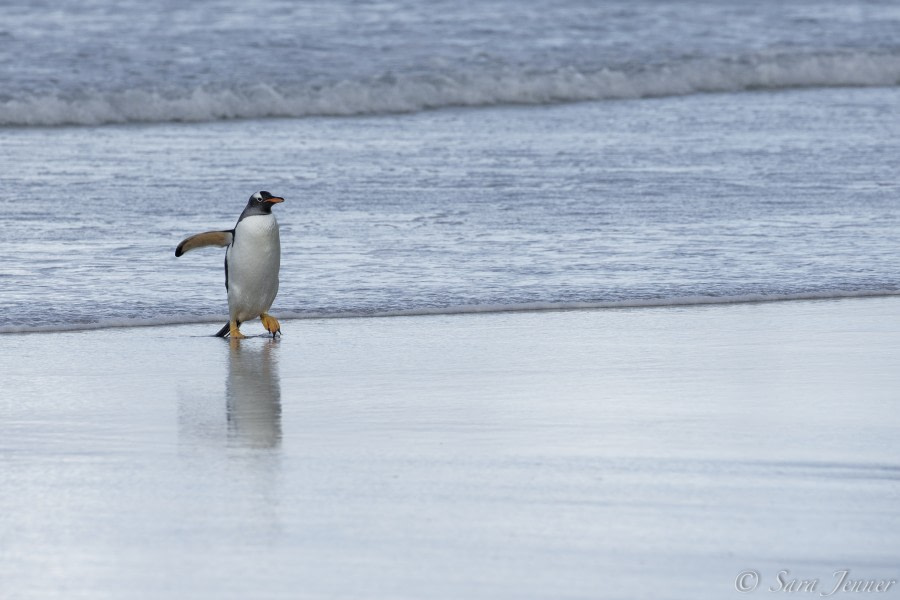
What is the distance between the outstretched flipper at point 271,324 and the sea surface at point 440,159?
456 millimetres

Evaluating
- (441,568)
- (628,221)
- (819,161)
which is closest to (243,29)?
(819,161)

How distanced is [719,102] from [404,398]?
38.3ft

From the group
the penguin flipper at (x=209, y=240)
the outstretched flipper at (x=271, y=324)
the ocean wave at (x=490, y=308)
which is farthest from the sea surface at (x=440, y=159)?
the outstretched flipper at (x=271, y=324)

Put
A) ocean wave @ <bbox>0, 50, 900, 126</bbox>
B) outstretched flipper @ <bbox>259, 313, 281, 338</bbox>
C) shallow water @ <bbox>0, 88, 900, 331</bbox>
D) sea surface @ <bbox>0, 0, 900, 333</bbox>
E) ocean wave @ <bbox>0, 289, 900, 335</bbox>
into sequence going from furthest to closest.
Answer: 1. ocean wave @ <bbox>0, 50, 900, 126</bbox>
2. sea surface @ <bbox>0, 0, 900, 333</bbox>
3. shallow water @ <bbox>0, 88, 900, 331</bbox>
4. ocean wave @ <bbox>0, 289, 900, 335</bbox>
5. outstretched flipper @ <bbox>259, 313, 281, 338</bbox>

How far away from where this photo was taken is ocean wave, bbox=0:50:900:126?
1493 cm

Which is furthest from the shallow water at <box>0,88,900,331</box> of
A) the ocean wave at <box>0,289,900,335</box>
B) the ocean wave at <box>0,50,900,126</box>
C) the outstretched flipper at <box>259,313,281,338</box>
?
the ocean wave at <box>0,50,900,126</box>

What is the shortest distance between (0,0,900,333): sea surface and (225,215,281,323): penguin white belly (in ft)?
1.19

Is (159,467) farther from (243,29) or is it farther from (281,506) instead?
(243,29)

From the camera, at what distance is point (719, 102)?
15.9m

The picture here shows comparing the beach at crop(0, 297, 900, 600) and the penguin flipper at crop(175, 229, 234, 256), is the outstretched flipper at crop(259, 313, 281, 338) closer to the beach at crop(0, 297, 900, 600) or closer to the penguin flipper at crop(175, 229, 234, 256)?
the beach at crop(0, 297, 900, 600)

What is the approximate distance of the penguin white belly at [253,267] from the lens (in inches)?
231

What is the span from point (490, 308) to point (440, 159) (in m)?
4.82

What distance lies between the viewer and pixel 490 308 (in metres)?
6.34

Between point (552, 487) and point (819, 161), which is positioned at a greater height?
point (552, 487)
